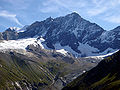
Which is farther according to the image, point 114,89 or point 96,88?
point 96,88

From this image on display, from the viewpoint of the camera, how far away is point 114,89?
396ft

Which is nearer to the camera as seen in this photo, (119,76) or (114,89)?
(114,89)

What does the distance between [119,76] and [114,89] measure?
6000cm

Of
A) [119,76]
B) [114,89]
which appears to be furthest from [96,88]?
[114,89]

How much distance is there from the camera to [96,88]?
188375mm

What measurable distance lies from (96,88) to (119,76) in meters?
25.0

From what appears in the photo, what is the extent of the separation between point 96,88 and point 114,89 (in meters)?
69.1

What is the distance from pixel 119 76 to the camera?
177375 mm

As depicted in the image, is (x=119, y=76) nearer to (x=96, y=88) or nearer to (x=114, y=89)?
(x=96, y=88)
